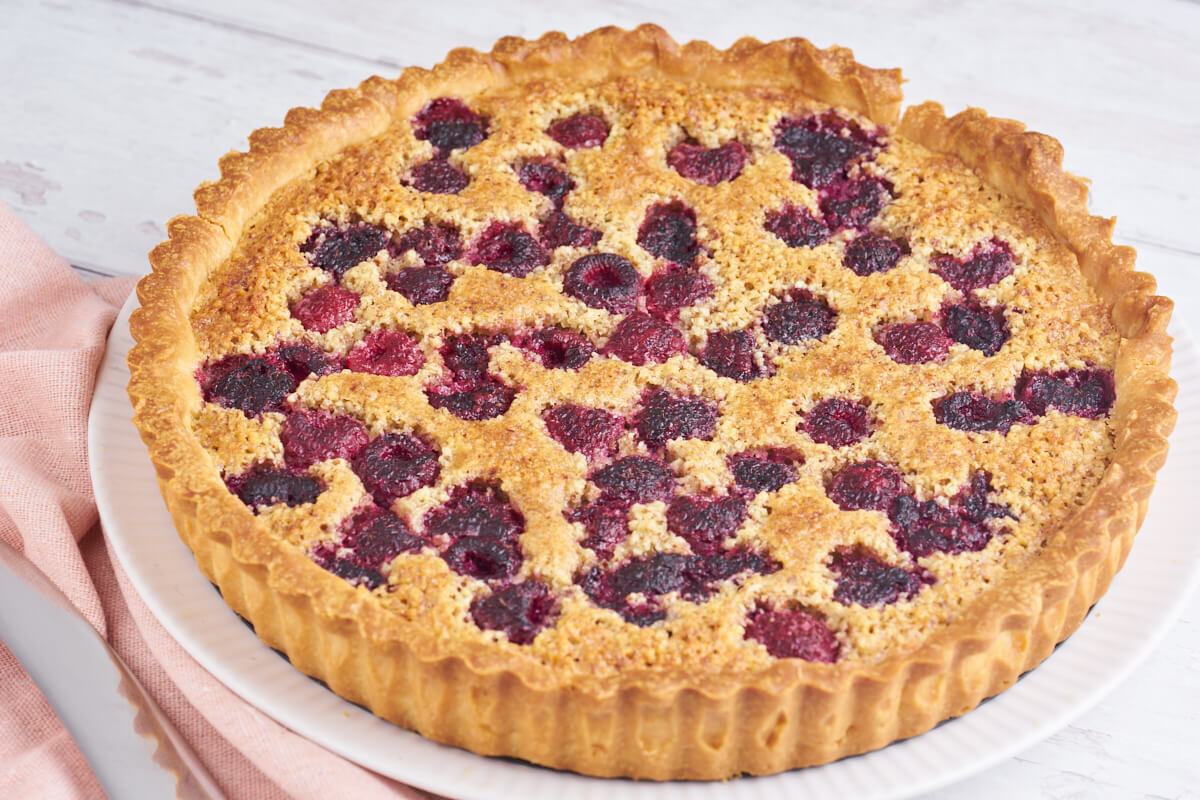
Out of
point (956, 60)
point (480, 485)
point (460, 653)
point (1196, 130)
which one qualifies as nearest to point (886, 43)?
point (956, 60)

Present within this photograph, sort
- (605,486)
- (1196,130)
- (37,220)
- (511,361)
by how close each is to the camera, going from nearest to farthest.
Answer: (605,486) < (511,361) < (37,220) < (1196,130)

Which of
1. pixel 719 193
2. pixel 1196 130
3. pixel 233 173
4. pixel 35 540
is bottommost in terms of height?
pixel 35 540

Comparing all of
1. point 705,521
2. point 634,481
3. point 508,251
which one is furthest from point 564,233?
point 705,521

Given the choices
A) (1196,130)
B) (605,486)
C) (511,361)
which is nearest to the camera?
(605,486)

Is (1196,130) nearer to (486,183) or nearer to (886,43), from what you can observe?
(886,43)

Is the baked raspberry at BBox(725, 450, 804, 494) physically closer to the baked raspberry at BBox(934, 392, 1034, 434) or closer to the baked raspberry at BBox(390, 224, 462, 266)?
the baked raspberry at BBox(934, 392, 1034, 434)

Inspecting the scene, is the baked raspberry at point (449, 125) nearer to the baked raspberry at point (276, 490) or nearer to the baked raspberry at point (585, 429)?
the baked raspberry at point (585, 429)

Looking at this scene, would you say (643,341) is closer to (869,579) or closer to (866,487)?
(866,487)
